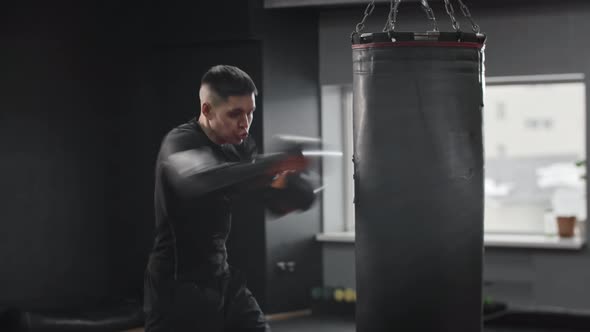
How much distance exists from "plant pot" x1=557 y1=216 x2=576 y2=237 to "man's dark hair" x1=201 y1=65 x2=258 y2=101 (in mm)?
2407

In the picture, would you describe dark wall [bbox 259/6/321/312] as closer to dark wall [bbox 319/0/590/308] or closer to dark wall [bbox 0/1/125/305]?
dark wall [bbox 319/0/590/308]

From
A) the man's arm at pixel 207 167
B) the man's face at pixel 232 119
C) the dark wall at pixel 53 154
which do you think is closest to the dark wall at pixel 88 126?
the dark wall at pixel 53 154

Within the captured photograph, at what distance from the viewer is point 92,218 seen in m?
5.30

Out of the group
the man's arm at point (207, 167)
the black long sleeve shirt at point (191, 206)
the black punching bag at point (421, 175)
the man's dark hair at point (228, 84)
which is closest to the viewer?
the black punching bag at point (421, 175)

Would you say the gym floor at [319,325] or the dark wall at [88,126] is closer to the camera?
the dark wall at [88,126]

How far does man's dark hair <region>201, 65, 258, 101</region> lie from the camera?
3837 mm

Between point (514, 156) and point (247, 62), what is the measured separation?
6.15 ft

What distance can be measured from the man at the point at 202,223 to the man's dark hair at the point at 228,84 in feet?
0.97

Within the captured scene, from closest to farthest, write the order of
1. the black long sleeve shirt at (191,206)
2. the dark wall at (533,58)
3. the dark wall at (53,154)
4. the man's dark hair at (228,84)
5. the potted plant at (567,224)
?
the black long sleeve shirt at (191,206)
the man's dark hair at (228,84)
the dark wall at (53,154)
the dark wall at (533,58)
the potted plant at (567,224)

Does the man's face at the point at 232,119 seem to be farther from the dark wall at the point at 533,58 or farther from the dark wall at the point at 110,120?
the dark wall at the point at 533,58

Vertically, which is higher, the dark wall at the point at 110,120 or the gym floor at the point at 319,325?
the dark wall at the point at 110,120

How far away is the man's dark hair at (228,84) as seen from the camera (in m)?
Result: 3.84

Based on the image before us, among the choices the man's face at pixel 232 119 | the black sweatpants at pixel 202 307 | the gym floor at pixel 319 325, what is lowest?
the gym floor at pixel 319 325

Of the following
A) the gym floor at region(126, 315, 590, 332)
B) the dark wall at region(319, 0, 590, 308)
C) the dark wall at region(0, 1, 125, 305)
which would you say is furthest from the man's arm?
the dark wall at region(319, 0, 590, 308)
